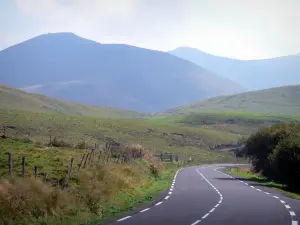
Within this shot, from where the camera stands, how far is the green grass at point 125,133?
86312 millimetres

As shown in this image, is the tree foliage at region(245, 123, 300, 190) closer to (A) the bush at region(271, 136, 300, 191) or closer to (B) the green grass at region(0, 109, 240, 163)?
(A) the bush at region(271, 136, 300, 191)

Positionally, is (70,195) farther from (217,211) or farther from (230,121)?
(230,121)

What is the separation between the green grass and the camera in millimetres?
86312

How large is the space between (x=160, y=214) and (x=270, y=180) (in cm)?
2707

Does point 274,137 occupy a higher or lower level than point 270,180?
higher

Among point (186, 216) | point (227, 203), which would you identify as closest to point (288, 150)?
point (227, 203)

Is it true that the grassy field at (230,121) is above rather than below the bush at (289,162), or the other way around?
above

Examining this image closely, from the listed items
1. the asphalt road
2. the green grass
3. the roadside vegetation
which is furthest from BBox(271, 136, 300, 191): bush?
the green grass

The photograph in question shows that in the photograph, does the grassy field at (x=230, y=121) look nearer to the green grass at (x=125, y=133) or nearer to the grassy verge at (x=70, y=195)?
the green grass at (x=125, y=133)

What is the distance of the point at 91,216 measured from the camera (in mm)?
16656

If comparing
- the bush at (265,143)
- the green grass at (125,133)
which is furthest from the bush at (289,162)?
the green grass at (125,133)

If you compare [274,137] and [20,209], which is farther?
[274,137]

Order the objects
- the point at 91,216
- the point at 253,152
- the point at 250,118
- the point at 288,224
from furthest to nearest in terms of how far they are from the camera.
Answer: the point at 250,118 < the point at 253,152 < the point at 91,216 < the point at 288,224

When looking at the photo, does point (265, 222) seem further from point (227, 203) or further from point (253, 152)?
point (253, 152)
